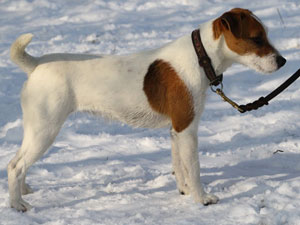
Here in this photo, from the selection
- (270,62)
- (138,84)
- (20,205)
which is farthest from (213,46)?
(20,205)

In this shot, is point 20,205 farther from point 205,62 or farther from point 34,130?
point 205,62

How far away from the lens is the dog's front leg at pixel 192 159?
411 centimetres

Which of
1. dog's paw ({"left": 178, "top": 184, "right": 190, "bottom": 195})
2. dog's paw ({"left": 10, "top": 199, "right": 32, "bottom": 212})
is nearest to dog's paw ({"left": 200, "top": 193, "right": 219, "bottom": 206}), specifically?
dog's paw ({"left": 178, "top": 184, "right": 190, "bottom": 195})

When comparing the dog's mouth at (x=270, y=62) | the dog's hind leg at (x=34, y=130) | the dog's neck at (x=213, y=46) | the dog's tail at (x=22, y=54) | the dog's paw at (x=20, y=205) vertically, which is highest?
the dog's tail at (x=22, y=54)

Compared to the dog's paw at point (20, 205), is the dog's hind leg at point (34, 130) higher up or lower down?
higher up

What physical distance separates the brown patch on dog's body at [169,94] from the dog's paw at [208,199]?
2.01 ft

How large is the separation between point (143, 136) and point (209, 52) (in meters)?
1.93

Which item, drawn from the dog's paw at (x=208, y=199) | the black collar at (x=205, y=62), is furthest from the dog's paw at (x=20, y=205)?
the black collar at (x=205, y=62)

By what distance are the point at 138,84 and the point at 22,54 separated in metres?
0.97

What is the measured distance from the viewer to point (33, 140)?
4039mm

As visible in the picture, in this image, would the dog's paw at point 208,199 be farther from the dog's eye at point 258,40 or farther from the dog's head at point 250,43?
the dog's eye at point 258,40

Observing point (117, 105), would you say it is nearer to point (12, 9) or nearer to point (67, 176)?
point (67, 176)

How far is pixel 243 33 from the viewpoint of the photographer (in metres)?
3.96

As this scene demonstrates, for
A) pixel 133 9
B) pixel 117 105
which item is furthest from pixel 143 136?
pixel 133 9
